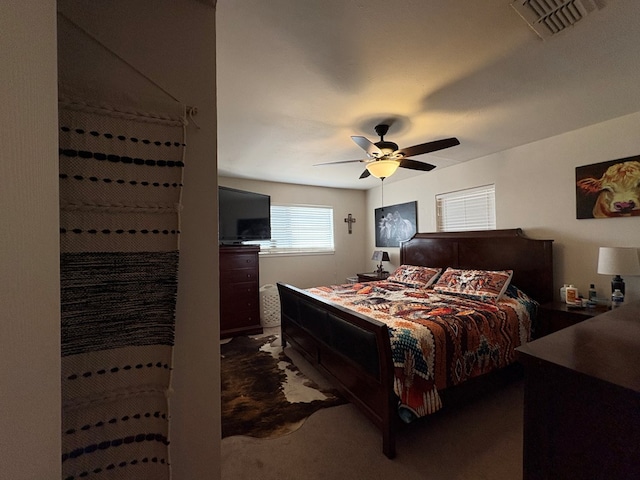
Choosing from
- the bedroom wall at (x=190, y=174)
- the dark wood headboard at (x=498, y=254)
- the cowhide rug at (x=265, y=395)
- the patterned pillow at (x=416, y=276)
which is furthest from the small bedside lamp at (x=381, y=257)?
the bedroom wall at (x=190, y=174)

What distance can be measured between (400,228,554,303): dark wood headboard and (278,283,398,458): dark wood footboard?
7.01ft

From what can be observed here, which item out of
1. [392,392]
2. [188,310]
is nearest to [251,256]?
[392,392]

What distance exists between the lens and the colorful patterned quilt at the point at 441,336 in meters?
1.66

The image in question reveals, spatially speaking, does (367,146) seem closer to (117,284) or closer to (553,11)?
(553,11)

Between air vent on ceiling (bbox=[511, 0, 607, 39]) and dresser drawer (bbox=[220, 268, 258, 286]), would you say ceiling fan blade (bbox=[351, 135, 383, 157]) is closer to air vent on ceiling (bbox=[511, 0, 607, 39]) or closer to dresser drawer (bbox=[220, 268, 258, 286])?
air vent on ceiling (bbox=[511, 0, 607, 39])

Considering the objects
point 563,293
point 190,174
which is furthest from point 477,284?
point 190,174

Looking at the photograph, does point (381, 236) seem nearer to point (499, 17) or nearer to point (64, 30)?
point (499, 17)

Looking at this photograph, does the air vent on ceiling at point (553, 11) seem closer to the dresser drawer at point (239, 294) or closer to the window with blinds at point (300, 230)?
the dresser drawer at point (239, 294)

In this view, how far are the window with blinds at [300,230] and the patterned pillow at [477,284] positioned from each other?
2383mm

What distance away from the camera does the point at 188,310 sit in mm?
858

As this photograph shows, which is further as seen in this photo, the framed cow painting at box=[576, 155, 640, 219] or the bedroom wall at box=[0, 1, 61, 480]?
the framed cow painting at box=[576, 155, 640, 219]

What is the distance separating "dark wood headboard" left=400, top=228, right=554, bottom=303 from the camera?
2.76m

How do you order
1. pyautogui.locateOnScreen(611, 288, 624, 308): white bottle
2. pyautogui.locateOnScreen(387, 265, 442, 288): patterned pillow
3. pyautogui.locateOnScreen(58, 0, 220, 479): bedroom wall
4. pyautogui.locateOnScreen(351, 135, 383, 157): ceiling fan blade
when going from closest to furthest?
pyautogui.locateOnScreen(58, 0, 220, 479): bedroom wall
pyautogui.locateOnScreen(351, 135, 383, 157): ceiling fan blade
pyautogui.locateOnScreen(611, 288, 624, 308): white bottle
pyautogui.locateOnScreen(387, 265, 442, 288): patterned pillow

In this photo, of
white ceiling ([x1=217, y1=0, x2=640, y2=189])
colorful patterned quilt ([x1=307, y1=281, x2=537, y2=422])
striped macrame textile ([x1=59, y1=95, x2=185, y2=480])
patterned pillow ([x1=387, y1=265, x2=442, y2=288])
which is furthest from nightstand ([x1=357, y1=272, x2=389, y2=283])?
striped macrame textile ([x1=59, y1=95, x2=185, y2=480])
